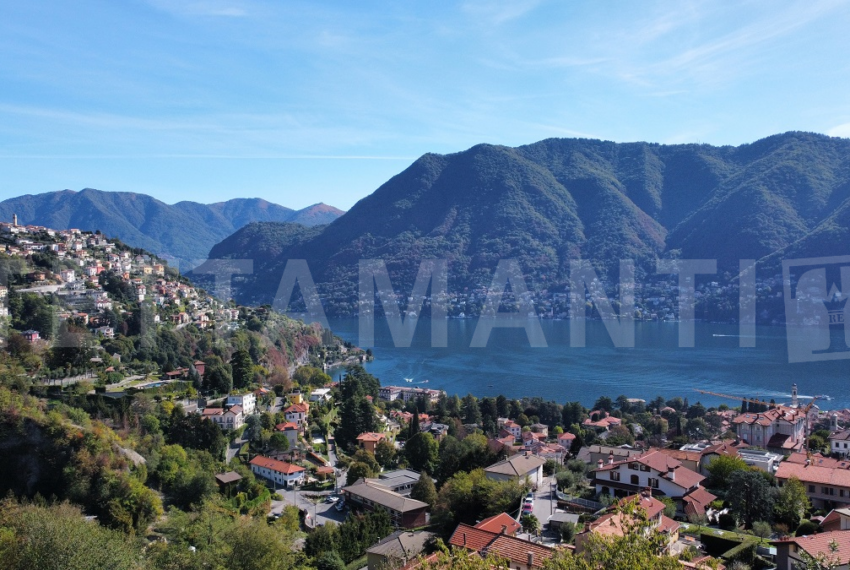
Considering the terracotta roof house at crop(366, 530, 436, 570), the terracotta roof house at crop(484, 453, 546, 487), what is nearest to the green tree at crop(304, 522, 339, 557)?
the terracotta roof house at crop(366, 530, 436, 570)

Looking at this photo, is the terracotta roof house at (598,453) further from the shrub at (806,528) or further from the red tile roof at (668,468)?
the shrub at (806,528)

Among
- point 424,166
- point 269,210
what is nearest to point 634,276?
point 424,166

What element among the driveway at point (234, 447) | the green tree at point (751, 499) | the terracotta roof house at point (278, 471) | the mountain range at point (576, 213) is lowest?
the terracotta roof house at point (278, 471)

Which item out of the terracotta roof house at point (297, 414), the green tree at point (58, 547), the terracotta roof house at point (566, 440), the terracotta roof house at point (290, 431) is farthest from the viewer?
the terracotta roof house at point (566, 440)

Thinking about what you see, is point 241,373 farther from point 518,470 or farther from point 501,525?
point 501,525

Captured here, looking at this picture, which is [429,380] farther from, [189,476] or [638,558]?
[638,558]

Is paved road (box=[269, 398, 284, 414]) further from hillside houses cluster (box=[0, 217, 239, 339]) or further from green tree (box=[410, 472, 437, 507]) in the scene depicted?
green tree (box=[410, 472, 437, 507])

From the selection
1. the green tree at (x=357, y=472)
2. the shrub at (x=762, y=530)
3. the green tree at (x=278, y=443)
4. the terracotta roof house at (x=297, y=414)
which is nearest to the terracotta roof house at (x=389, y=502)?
the green tree at (x=357, y=472)
